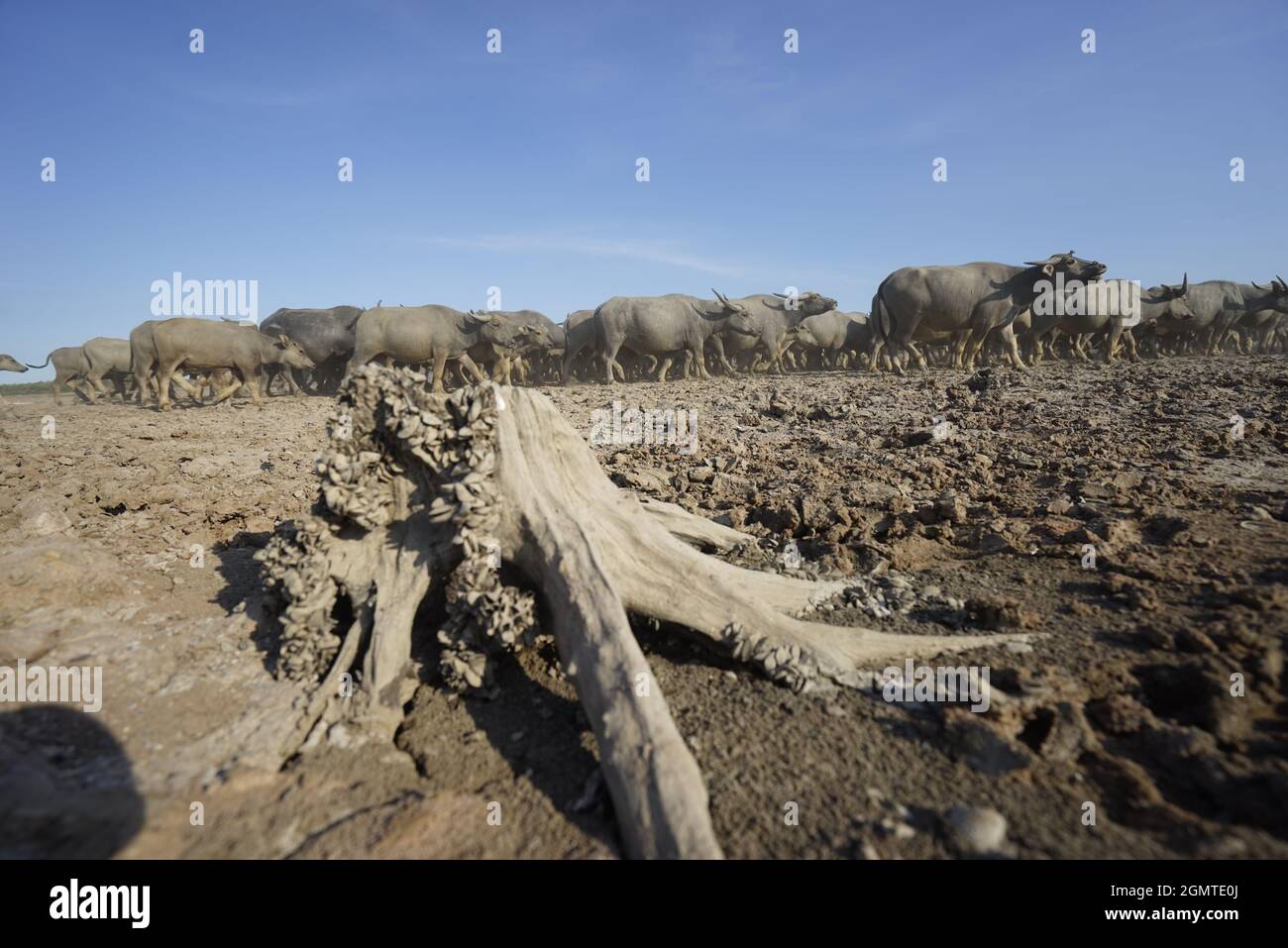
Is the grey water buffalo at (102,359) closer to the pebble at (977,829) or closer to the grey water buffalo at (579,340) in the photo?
the grey water buffalo at (579,340)

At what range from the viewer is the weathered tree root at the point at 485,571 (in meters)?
2.78

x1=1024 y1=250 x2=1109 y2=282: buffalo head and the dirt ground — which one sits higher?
x1=1024 y1=250 x2=1109 y2=282: buffalo head

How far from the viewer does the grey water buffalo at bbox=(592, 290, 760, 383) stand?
60.2ft

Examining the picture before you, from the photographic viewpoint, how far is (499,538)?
312 centimetres

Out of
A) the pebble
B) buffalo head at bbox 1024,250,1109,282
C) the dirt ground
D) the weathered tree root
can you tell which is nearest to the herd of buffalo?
buffalo head at bbox 1024,250,1109,282

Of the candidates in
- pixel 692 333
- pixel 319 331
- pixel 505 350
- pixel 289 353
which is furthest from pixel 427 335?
pixel 692 333

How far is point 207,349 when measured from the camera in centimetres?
1484

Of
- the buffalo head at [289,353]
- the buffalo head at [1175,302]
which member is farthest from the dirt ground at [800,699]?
the buffalo head at [1175,302]

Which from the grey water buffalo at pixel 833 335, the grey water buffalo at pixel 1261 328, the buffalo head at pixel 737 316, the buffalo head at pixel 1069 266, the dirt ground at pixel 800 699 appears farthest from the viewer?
the grey water buffalo at pixel 833 335

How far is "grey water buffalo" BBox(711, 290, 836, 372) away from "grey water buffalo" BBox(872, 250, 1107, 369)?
16.0 feet

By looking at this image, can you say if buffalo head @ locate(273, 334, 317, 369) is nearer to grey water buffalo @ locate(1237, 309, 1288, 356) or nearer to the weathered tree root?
the weathered tree root

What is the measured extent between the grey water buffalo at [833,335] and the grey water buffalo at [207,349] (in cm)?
1709

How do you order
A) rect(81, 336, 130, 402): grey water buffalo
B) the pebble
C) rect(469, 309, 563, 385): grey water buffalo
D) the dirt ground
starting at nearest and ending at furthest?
the pebble
the dirt ground
rect(469, 309, 563, 385): grey water buffalo
rect(81, 336, 130, 402): grey water buffalo
